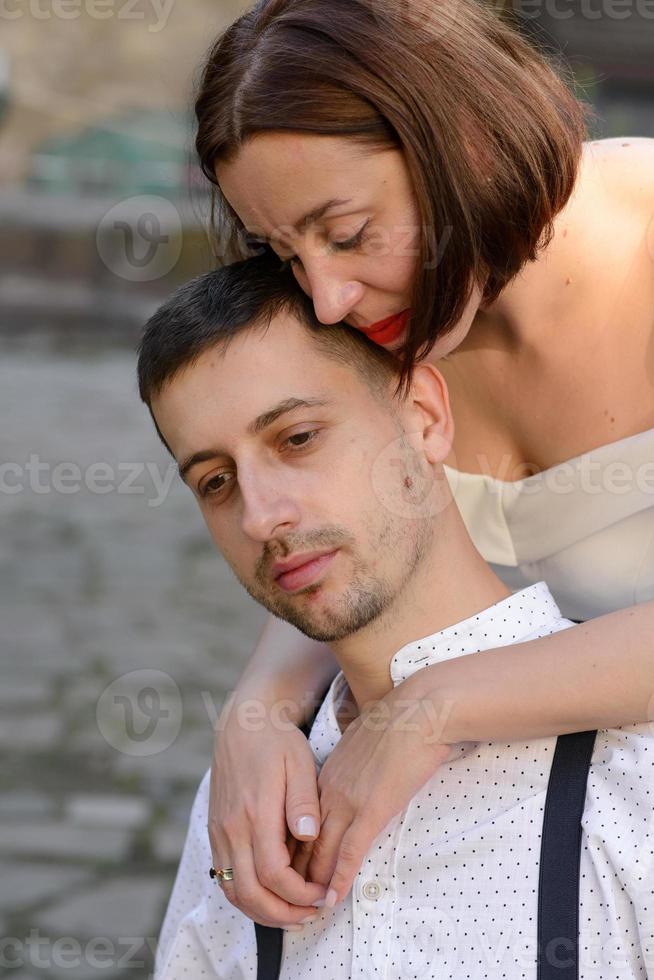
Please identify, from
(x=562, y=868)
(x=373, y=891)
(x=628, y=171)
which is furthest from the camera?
(x=628, y=171)

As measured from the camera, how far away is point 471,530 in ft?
7.66

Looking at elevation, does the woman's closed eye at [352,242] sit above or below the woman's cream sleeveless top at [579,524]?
above

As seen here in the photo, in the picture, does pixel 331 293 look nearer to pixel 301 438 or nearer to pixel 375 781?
pixel 301 438

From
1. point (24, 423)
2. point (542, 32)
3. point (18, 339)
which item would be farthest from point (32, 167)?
point (542, 32)

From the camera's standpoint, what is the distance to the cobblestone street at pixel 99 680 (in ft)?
12.6

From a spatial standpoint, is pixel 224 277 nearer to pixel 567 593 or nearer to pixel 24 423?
pixel 567 593

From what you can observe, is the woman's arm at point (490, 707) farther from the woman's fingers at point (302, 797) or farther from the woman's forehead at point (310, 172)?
the woman's forehead at point (310, 172)

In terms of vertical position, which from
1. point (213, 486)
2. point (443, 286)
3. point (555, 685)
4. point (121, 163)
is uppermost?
point (443, 286)

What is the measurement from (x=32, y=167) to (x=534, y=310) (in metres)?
19.3

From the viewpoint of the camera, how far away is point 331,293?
1808 mm

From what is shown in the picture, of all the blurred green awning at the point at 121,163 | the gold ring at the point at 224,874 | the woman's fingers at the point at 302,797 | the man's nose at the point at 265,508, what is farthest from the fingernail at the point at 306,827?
the blurred green awning at the point at 121,163

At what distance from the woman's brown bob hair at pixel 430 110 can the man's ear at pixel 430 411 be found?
0.05 m

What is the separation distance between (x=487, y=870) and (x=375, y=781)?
171mm

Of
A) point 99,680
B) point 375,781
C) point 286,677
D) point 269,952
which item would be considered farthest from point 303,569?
point 99,680
